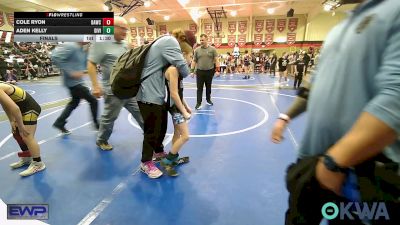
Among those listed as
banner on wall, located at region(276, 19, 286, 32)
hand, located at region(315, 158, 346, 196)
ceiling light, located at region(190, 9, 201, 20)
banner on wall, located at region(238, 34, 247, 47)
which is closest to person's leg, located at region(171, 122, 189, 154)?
hand, located at region(315, 158, 346, 196)

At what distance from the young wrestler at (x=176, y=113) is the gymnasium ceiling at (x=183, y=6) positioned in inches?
623

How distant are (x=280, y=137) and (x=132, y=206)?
1.69 m

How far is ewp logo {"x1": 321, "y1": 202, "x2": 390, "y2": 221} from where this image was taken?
0.84 metres

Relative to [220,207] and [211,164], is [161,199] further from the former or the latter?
[211,164]

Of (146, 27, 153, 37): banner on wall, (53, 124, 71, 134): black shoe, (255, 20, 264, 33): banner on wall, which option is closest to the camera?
(53, 124, 71, 134): black shoe

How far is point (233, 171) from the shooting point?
9.91 feet

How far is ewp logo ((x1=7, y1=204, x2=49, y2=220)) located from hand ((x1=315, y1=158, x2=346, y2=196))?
7.53 feet

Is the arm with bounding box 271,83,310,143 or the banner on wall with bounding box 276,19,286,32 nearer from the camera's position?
the arm with bounding box 271,83,310,143

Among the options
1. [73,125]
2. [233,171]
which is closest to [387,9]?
[233,171]

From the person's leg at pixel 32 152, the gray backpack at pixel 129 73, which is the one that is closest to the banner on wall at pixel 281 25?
the gray backpack at pixel 129 73

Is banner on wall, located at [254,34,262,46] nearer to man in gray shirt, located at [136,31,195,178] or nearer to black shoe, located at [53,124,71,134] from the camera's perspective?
black shoe, located at [53,124,71,134]

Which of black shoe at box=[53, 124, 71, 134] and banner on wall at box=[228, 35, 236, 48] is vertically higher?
banner on wall at box=[228, 35, 236, 48]
